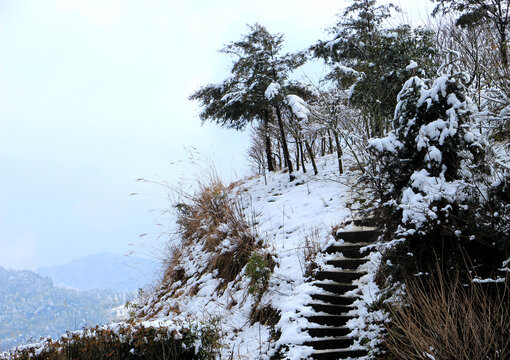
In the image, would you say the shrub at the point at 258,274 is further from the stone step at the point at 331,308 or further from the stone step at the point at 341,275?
the stone step at the point at 331,308

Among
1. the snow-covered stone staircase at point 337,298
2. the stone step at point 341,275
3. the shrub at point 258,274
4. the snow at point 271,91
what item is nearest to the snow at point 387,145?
the snow-covered stone staircase at point 337,298

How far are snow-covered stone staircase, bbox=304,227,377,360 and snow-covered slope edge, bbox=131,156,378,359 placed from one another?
5.3 inches

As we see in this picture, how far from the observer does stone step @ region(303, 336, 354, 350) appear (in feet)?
14.5

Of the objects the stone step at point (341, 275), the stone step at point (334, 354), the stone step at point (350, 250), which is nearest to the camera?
the stone step at point (334, 354)

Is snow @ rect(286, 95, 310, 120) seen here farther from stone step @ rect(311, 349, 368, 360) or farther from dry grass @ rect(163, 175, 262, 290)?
stone step @ rect(311, 349, 368, 360)

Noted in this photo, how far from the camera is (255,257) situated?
558cm

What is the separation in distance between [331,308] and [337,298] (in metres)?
0.20

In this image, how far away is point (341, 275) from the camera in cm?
541

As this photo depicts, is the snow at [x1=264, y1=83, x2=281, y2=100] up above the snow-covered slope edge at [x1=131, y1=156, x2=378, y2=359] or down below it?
above

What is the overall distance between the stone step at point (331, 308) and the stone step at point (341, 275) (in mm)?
536

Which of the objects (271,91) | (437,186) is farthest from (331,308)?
(271,91)

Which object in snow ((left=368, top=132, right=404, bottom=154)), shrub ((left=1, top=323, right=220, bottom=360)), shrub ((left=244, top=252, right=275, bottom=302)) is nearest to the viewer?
shrub ((left=1, top=323, right=220, bottom=360))

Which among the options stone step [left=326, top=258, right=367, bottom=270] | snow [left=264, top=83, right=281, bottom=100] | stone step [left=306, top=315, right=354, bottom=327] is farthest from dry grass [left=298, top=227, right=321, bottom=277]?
snow [left=264, top=83, right=281, bottom=100]

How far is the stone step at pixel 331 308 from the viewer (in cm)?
488
